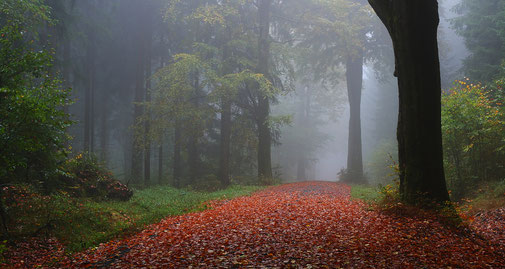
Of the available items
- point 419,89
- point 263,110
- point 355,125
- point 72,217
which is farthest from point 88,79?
point 419,89

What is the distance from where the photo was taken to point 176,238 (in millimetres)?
5840

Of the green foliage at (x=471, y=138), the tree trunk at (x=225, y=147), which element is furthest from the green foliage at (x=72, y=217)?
the green foliage at (x=471, y=138)

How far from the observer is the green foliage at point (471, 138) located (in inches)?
385

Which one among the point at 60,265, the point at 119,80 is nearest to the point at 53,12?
the point at 119,80

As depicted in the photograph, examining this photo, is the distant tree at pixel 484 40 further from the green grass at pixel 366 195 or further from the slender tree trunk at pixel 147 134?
the slender tree trunk at pixel 147 134

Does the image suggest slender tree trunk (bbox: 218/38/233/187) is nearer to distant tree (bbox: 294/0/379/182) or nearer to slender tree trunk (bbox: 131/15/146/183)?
slender tree trunk (bbox: 131/15/146/183)

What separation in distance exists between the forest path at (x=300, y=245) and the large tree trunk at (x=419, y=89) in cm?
81

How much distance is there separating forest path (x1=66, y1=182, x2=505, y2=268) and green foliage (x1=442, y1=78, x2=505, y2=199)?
17.1 ft

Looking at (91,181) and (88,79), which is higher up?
(88,79)

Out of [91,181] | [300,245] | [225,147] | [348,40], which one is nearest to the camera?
[300,245]

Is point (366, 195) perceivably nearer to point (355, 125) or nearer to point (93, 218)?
point (93, 218)

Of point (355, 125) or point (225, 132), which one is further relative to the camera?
point (355, 125)

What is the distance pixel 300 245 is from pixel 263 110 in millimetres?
13589

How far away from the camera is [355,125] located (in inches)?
864
